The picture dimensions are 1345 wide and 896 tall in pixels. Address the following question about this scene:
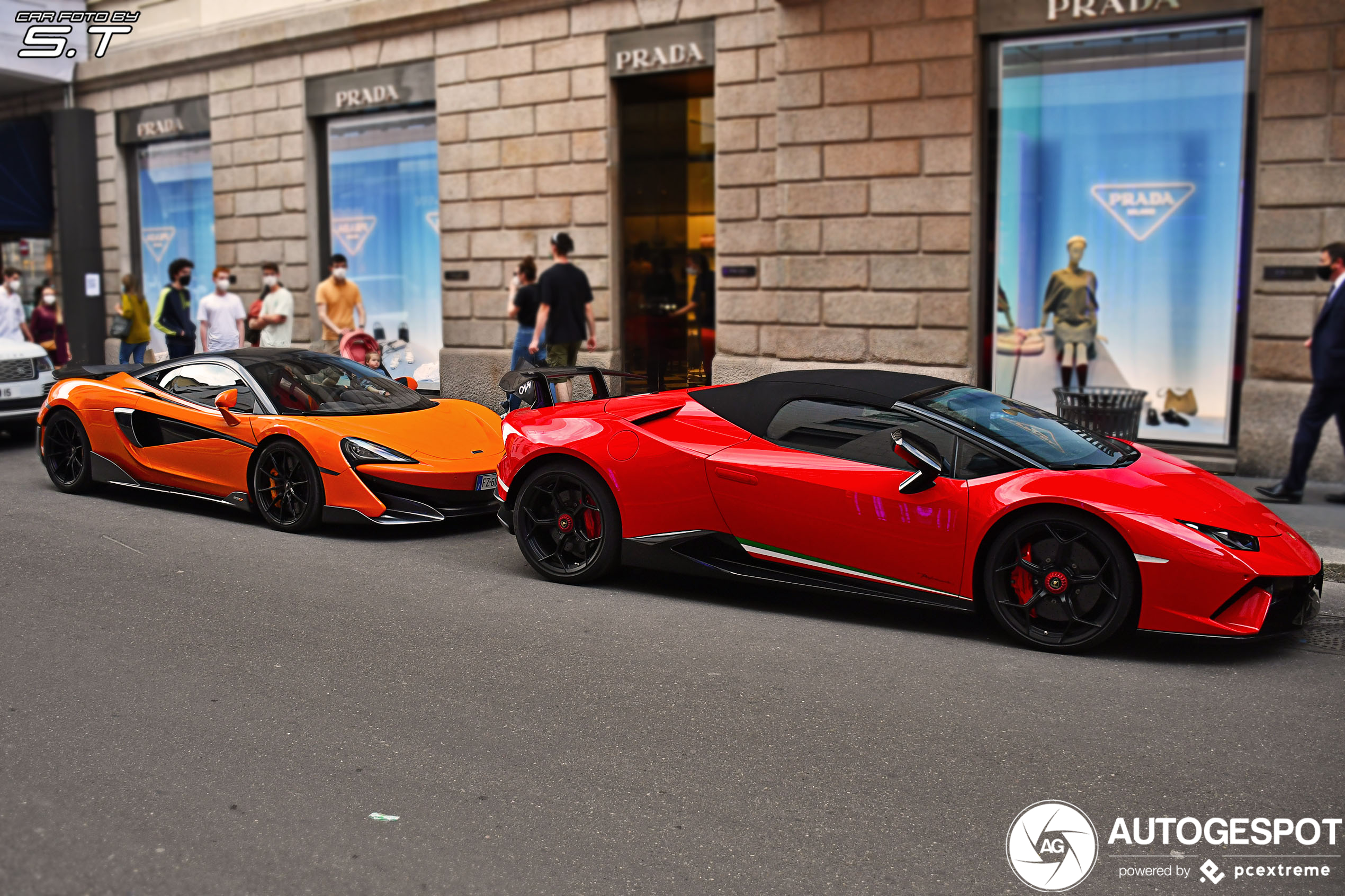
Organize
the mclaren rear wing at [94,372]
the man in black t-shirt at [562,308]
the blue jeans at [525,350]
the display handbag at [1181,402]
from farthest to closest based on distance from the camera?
the blue jeans at [525,350] < the man in black t-shirt at [562,308] < the display handbag at [1181,402] < the mclaren rear wing at [94,372]

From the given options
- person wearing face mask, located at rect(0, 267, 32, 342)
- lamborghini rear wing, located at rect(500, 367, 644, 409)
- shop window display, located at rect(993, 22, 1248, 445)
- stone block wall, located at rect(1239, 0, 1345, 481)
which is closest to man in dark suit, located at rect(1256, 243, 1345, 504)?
stone block wall, located at rect(1239, 0, 1345, 481)

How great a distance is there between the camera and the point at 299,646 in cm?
580

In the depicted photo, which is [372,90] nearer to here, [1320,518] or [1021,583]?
[1320,518]

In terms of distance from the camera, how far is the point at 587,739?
4605 millimetres

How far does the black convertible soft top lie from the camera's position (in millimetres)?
6465

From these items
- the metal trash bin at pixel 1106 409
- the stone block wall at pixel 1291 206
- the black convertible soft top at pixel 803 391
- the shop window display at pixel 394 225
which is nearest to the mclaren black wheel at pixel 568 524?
the black convertible soft top at pixel 803 391

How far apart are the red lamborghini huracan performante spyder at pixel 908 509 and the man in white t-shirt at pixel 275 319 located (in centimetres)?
941

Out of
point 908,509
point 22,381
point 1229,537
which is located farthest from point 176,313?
point 1229,537

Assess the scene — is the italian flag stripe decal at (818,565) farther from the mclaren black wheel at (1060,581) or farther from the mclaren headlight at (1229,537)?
the mclaren headlight at (1229,537)

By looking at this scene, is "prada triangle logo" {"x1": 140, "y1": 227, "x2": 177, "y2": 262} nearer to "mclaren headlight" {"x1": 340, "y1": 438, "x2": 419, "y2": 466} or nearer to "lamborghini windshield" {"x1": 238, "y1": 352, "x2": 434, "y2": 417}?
"lamborghini windshield" {"x1": 238, "y1": 352, "x2": 434, "y2": 417}

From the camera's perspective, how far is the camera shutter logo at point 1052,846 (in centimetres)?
358

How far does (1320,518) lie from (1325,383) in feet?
3.55

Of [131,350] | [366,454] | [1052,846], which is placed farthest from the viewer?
[131,350]

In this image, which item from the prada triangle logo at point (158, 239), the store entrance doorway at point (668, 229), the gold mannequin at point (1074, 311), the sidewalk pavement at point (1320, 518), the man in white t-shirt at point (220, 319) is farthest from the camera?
the prada triangle logo at point (158, 239)
